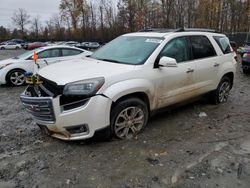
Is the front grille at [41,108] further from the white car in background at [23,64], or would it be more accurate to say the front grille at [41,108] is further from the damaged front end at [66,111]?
the white car in background at [23,64]

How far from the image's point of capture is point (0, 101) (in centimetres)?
670

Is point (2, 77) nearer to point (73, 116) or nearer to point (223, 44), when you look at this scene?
point (73, 116)

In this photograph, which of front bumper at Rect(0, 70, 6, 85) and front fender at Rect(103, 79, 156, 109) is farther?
front bumper at Rect(0, 70, 6, 85)

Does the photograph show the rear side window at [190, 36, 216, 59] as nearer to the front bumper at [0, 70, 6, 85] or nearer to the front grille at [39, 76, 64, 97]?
the front grille at [39, 76, 64, 97]

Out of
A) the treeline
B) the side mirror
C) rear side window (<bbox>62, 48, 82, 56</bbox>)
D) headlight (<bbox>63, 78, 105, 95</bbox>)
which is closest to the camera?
headlight (<bbox>63, 78, 105, 95</bbox>)

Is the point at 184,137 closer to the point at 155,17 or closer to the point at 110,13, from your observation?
the point at 155,17

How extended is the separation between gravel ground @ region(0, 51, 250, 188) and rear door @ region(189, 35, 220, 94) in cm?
71

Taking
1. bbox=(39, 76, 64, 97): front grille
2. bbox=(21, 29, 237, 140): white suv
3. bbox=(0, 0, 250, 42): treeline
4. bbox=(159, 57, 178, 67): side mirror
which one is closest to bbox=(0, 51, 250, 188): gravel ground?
bbox=(21, 29, 237, 140): white suv

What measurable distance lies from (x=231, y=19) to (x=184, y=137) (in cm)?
4827

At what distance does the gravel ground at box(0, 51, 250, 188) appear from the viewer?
302 centimetres

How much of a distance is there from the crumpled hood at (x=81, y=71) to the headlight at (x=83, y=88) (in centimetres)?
7

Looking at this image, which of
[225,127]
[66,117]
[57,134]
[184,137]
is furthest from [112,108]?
[225,127]

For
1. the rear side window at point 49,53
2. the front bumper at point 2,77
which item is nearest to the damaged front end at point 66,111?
the front bumper at point 2,77

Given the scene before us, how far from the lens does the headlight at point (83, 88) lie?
3447 mm
